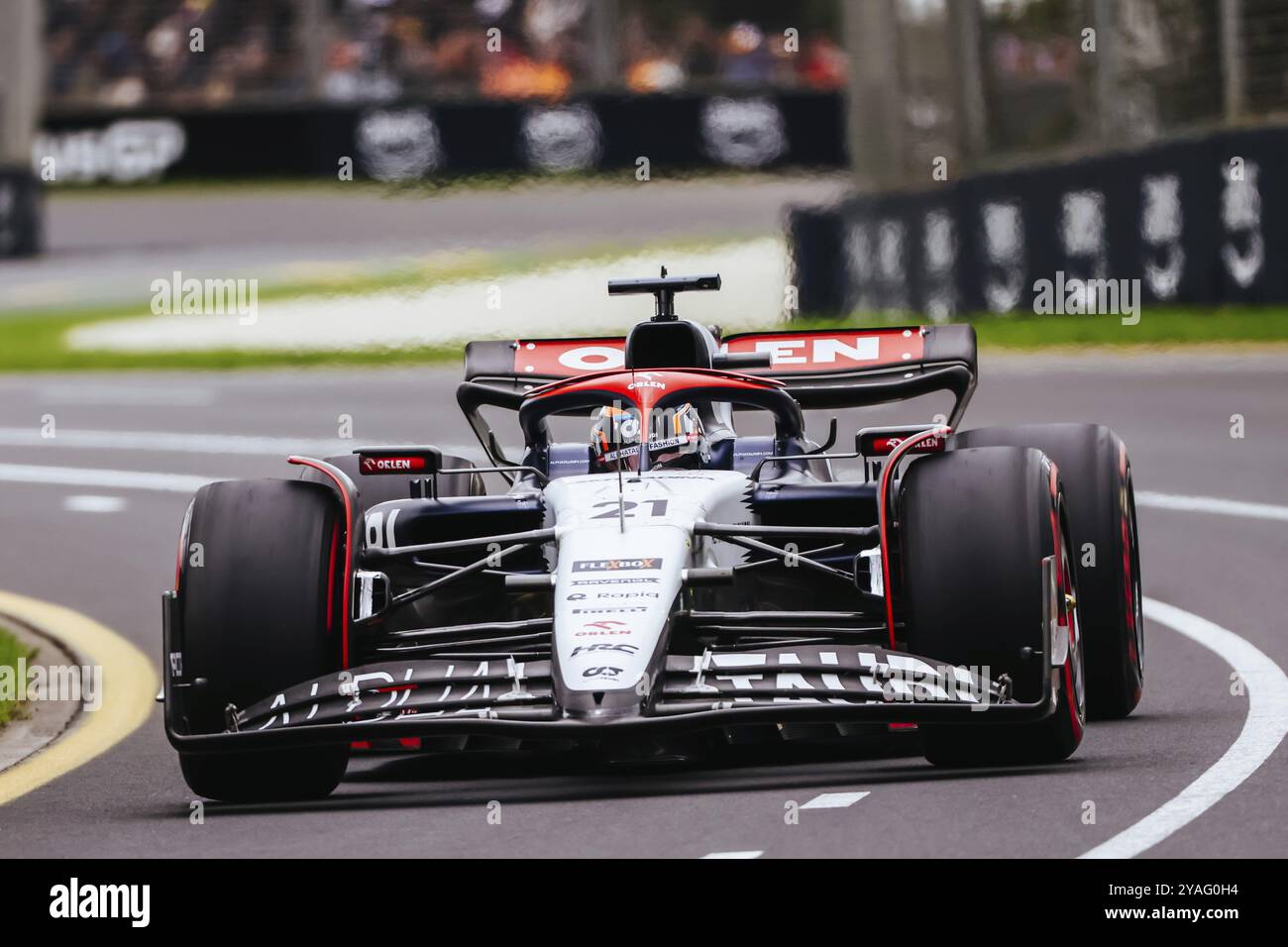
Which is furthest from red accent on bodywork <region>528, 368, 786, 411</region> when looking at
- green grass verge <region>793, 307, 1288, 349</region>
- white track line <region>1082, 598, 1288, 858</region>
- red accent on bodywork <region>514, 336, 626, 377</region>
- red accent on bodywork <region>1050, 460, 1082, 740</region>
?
green grass verge <region>793, 307, 1288, 349</region>

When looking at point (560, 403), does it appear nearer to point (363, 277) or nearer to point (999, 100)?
point (999, 100)

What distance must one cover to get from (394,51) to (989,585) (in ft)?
128

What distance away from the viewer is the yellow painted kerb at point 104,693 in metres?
8.91

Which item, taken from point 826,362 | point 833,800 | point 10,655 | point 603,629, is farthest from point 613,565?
point 10,655

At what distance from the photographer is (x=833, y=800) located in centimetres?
738

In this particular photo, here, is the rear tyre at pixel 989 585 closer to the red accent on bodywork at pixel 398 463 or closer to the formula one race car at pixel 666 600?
the formula one race car at pixel 666 600

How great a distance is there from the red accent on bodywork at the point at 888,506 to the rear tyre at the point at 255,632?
1707mm

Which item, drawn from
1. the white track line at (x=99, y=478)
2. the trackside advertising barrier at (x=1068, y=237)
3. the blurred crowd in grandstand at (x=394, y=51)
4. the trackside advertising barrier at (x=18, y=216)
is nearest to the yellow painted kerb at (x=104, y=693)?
the white track line at (x=99, y=478)

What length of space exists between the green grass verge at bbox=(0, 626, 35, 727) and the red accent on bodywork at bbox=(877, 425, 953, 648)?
3.69 m

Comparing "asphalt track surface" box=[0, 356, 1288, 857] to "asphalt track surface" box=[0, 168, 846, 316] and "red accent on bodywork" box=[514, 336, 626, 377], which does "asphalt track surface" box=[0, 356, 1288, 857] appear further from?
"asphalt track surface" box=[0, 168, 846, 316]

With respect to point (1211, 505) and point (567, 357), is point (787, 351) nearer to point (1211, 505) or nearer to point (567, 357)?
point (567, 357)

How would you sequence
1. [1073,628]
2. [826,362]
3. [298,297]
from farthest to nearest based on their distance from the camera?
[298,297], [826,362], [1073,628]

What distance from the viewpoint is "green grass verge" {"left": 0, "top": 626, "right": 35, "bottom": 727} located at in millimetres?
10045
